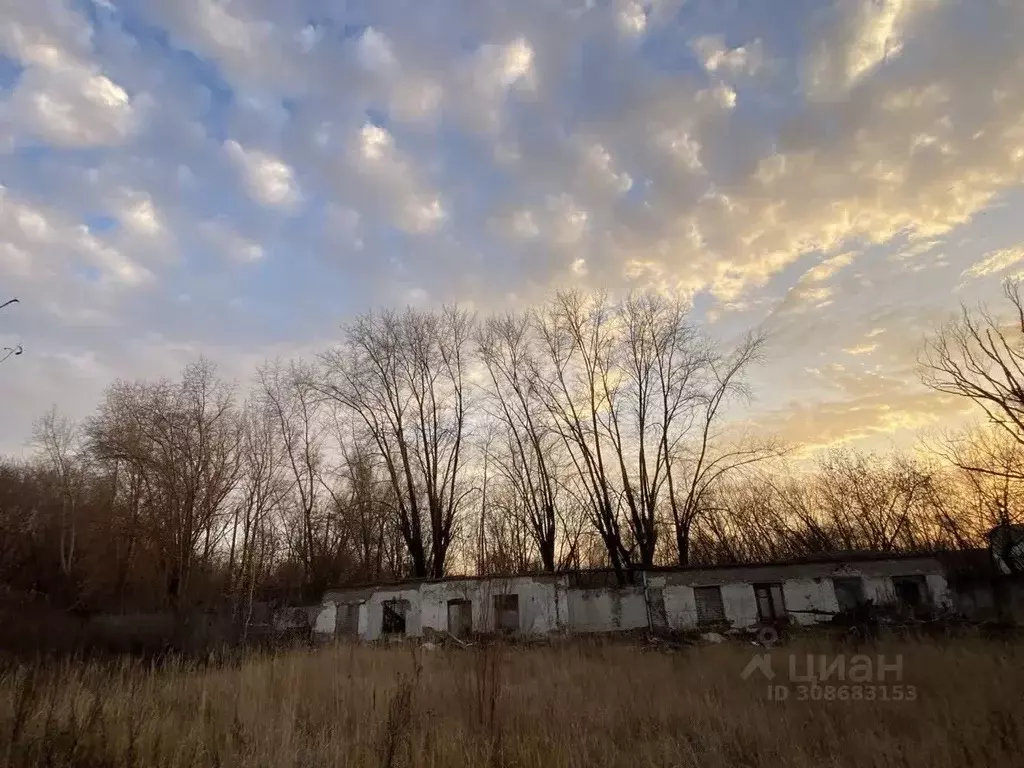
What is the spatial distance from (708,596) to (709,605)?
311 mm

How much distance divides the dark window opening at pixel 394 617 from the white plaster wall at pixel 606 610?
694 cm

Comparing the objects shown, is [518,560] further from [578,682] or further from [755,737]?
[755,737]

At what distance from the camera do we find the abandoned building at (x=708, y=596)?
20781mm

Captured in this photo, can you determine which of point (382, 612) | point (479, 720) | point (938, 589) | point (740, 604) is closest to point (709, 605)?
point (740, 604)

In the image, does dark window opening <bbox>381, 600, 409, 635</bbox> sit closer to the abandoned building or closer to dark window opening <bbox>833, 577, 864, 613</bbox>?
the abandoned building

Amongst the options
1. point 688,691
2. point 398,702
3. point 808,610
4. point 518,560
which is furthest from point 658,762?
point 518,560

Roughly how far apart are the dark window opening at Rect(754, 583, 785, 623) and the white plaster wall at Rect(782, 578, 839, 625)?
18cm

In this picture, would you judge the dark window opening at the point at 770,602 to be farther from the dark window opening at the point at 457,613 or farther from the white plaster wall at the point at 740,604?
the dark window opening at the point at 457,613

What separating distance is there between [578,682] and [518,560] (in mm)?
24960

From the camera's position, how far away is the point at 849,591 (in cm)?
2108

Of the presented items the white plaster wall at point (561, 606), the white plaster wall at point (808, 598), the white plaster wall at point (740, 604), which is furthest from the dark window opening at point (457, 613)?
the white plaster wall at point (808, 598)

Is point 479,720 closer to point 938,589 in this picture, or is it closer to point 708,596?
point 708,596

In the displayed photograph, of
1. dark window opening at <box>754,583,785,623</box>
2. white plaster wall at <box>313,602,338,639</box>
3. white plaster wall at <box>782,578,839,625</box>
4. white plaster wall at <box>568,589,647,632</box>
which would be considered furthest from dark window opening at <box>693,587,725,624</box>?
white plaster wall at <box>313,602,338,639</box>

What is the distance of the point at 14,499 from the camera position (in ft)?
82.9
